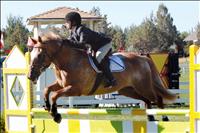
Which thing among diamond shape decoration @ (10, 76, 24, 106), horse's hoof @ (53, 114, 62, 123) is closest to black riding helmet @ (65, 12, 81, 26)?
diamond shape decoration @ (10, 76, 24, 106)

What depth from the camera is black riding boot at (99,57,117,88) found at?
280 inches

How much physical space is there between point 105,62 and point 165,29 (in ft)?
199

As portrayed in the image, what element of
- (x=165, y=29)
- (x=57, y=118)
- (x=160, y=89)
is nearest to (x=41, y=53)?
(x=57, y=118)

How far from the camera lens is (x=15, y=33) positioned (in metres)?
40.8

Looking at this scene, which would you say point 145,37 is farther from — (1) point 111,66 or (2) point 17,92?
(2) point 17,92

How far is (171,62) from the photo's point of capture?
45.1 feet

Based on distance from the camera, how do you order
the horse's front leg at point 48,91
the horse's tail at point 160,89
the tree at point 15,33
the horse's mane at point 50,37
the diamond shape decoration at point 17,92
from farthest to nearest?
1. the tree at point 15,33
2. the horse's tail at point 160,89
3. the diamond shape decoration at point 17,92
4. the horse's mane at point 50,37
5. the horse's front leg at point 48,91

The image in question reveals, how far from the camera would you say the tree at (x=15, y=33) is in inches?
1566

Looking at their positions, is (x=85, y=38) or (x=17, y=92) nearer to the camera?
(x=85, y=38)

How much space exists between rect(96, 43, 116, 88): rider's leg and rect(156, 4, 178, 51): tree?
5077 centimetres

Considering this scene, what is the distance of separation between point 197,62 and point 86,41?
1846 millimetres

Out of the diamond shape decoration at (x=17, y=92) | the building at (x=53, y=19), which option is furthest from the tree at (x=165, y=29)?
the diamond shape decoration at (x=17, y=92)

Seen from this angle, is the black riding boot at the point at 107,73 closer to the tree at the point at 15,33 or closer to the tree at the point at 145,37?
the tree at the point at 15,33

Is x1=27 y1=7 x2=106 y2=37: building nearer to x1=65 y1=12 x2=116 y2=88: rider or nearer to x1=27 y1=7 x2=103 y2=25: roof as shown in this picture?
x1=27 y1=7 x2=103 y2=25: roof
